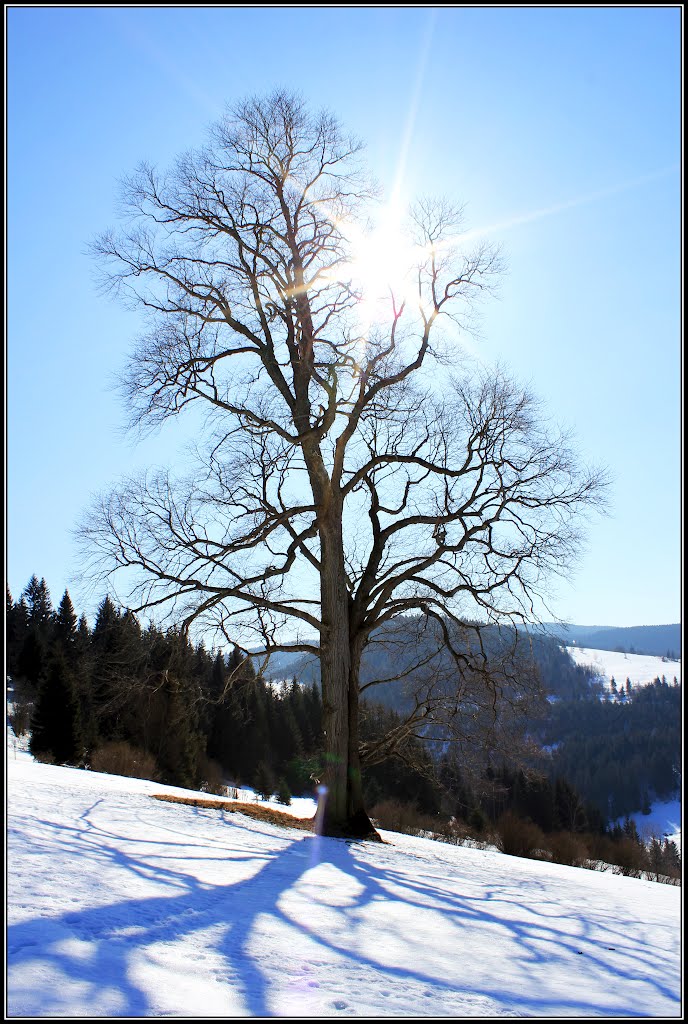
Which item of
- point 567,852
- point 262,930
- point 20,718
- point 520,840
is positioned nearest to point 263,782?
point 20,718

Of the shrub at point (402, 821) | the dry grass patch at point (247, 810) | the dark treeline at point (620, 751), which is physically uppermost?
the dry grass patch at point (247, 810)

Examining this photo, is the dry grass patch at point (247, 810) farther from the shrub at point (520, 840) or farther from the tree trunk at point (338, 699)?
the shrub at point (520, 840)

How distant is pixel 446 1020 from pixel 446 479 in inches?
394

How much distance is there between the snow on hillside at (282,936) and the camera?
2.88m

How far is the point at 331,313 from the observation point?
41.4ft

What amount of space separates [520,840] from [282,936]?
976 inches

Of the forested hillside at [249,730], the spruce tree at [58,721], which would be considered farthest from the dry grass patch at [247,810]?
the spruce tree at [58,721]

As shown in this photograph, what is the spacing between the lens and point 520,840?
2523cm

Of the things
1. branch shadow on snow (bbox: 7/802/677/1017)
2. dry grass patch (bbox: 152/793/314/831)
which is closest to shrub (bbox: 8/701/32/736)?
dry grass patch (bbox: 152/793/314/831)

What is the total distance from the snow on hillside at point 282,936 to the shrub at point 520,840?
19.3m

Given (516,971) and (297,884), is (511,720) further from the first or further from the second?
(516,971)

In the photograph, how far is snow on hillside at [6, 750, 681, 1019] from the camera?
2877 mm

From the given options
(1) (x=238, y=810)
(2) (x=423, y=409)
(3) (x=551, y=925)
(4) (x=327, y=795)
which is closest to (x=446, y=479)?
(2) (x=423, y=409)

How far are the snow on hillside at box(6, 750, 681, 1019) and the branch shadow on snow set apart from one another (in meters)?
0.01
